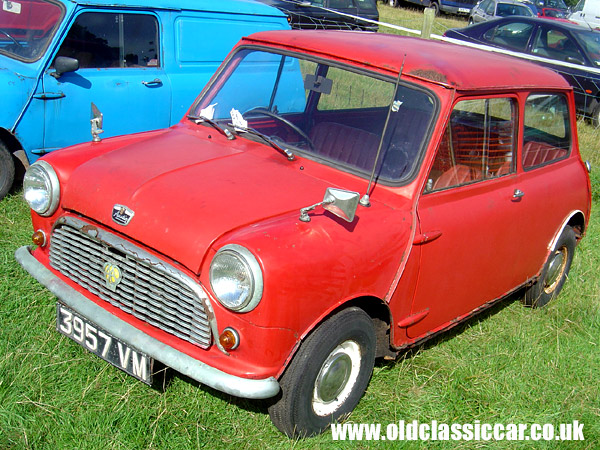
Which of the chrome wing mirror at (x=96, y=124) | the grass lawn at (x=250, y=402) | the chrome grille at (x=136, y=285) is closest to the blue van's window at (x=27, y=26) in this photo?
the grass lawn at (x=250, y=402)

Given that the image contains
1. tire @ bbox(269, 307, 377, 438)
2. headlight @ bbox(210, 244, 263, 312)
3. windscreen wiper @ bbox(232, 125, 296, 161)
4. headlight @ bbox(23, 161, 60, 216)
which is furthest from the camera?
windscreen wiper @ bbox(232, 125, 296, 161)

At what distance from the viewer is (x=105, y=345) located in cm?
291

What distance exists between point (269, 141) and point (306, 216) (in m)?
0.87

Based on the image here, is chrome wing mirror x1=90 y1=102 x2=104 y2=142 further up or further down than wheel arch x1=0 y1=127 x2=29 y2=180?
further up

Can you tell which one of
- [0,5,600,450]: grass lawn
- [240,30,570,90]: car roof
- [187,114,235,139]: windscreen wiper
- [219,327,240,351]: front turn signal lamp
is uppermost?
[240,30,570,90]: car roof

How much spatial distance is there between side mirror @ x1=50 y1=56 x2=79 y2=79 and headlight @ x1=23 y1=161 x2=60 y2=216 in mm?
2068

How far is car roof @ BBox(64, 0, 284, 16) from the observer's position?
215 inches

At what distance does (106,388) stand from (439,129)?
2.07 metres

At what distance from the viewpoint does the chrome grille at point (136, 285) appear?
2639 mm

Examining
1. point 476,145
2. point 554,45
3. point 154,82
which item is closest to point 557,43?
point 554,45

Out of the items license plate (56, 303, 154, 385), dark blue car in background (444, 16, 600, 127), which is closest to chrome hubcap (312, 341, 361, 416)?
license plate (56, 303, 154, 385)

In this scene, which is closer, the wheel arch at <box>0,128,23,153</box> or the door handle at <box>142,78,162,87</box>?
the wheel arch at <box>0,128,23,153</box>

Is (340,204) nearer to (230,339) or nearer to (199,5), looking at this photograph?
(230,339)

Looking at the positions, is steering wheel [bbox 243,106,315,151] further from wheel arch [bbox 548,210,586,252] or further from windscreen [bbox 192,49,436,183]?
wheel arch [bbox 548,210,586,252]
